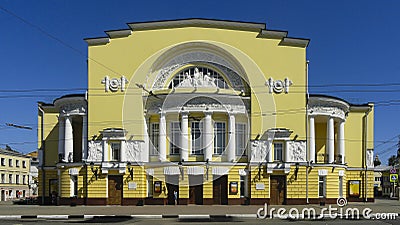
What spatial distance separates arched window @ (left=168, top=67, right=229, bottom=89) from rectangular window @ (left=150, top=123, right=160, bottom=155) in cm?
353

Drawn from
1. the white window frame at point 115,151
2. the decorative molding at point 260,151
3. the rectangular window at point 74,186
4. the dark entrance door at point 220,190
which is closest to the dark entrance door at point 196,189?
the dark entrance door at point 220,190

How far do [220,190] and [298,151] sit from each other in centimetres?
693

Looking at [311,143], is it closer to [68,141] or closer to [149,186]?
[149,186]

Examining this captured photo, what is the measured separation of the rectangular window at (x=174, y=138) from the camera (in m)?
39.6

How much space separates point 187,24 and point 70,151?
14.6 m

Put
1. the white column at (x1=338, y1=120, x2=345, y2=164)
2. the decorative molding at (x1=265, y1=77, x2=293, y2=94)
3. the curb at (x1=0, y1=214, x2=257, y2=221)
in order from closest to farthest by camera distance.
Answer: the curb at (x1=0, y1=214, x2=257, y2=221)
the decorative molding at (x1=265, y1=77, x2=293, y2=94)
the white column at (x1=338, y1=120, x2=345, y2=164)

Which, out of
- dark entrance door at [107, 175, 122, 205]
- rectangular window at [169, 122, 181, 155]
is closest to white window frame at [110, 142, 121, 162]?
dark entrance door at [107, 175, 122, 205]

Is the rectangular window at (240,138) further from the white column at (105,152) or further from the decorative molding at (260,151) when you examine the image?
the white column at (105,152)

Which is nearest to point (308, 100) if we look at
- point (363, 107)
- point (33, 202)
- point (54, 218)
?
point (363, 107)

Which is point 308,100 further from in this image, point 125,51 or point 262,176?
point 125,51

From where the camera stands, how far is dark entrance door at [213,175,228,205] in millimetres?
38875

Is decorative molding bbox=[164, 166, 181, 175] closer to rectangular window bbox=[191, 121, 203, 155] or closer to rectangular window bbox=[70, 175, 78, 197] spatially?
rectangular window bbox=[191, 121, 203, 155]

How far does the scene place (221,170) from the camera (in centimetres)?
3866

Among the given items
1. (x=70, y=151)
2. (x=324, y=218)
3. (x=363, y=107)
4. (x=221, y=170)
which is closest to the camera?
(x=324, y=218)
